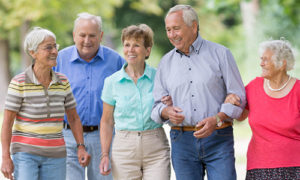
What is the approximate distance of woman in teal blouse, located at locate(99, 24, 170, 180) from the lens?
11.2 feet

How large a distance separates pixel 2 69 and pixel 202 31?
25.8 ft

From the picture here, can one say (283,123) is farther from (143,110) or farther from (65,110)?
(65,110)

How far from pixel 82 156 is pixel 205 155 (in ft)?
3.33

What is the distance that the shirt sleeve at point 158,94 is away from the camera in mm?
3314

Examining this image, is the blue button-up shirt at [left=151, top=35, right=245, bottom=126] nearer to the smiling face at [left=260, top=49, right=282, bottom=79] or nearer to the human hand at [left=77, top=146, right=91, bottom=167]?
the smiling face at [left=260, top=49, right=282, bottom=79]

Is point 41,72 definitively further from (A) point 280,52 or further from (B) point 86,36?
(A) point 280,52

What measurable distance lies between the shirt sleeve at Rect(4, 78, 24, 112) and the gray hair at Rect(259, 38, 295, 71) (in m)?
1.69

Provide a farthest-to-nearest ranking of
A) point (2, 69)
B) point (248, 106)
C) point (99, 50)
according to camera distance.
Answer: point (2, 69) → point (99, 50) → point (248, 106)

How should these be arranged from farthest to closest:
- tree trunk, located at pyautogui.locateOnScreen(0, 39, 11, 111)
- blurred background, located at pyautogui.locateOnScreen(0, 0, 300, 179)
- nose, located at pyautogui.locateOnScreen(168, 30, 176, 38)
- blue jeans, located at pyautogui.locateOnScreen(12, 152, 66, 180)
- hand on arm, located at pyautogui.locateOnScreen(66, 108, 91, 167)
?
1. tree trunk, located at pyautogui.locateOnScreen(0, 39, 11, 111)
2. blurred background, located at pyautogui.locateOnScreen(0, 0, 300, 179)
3. hand on arm, located at pyautogui.locateOnScreen(66, 108, 91, 167)
4. nose, located at pyautogui.locateOnScreen(168, 30, 176, 38)
5. blue jeans, located at pyautogui.locateOnScreen(12, 152, 66, 180)

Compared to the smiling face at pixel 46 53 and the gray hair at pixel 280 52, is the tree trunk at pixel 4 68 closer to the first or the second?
the smiling face at pixel 46 53

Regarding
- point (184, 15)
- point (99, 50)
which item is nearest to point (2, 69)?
point (99, 50)

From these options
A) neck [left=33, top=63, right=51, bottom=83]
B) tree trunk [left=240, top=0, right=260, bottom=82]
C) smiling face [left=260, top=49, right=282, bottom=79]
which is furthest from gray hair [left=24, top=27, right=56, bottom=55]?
tree trunk [left=240, top=0, right=260, bottom=82]

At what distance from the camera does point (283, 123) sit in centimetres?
316

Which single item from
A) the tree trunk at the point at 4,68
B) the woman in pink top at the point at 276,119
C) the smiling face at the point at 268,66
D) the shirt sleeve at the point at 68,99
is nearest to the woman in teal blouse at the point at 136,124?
the shirt sleeve at the point at 68,99
